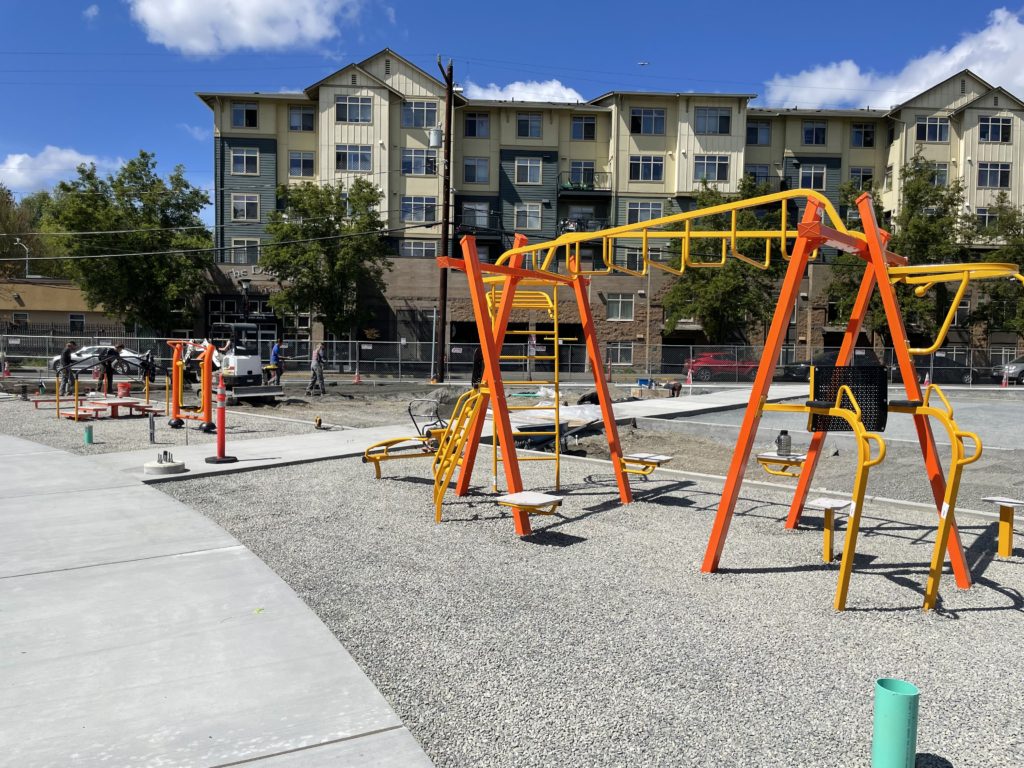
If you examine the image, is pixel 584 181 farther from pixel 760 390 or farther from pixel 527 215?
pixel 760 390

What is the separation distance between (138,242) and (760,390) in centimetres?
4614

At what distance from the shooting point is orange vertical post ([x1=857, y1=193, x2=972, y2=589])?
598 cm

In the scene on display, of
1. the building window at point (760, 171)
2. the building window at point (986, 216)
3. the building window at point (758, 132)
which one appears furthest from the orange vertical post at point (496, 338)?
the building window at point (986, 216)

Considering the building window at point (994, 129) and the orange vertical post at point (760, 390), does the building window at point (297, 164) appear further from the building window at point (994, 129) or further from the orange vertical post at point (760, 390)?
the orange vertical post at point (760, 390)

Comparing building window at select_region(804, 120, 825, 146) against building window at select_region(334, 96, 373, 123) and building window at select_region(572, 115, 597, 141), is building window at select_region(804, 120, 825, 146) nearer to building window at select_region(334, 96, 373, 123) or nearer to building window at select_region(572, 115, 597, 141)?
building window at select_region(572, 115, 597, 141)

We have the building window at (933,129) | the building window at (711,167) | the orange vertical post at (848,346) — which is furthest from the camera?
the building window at (933,129)

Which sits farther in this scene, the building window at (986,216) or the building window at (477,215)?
the building window at (477,215)

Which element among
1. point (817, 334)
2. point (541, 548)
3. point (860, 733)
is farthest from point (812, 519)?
point (817, 334)

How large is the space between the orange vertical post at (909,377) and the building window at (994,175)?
174 ft

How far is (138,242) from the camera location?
44.8 meters

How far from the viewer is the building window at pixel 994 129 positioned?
164ft

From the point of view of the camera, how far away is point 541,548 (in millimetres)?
7074

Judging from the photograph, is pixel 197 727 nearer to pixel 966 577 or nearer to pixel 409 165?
pixel 966 577

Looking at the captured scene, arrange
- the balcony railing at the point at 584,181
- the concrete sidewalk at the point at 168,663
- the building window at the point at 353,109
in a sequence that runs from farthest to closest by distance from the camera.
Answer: the balcony railing at the point at 584,181 < the building window at the point at 353,109 < the concrete sidewalk at the point at 168,663
